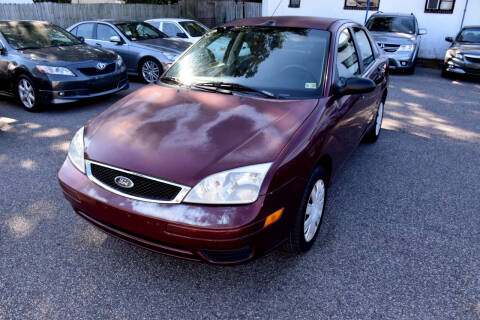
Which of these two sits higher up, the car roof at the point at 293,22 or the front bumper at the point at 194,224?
the car roof at the point at 293,22

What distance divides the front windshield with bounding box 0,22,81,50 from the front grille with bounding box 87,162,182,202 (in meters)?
5.61

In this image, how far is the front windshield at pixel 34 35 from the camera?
6.84m

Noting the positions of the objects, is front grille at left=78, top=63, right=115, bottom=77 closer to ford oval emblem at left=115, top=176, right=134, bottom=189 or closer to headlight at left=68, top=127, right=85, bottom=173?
headlight at left=68, top=127, right=85, bottom=173

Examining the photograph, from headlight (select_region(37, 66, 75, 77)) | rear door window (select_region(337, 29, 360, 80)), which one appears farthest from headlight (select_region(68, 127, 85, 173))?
headlight (select_region(37, 66, 75, 77))

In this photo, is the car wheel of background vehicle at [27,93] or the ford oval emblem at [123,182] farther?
the car wheel of background vehicle at [27,93]

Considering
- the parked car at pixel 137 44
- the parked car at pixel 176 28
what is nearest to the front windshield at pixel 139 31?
the parked car at pixel 137 44

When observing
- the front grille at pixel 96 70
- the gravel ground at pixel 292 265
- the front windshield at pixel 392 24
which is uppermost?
the front windshield at pixel 392 24

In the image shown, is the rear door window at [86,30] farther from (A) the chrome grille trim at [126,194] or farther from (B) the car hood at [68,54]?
(A) the chrome grille trim at [126,194]

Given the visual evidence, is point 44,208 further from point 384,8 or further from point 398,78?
point 384,8

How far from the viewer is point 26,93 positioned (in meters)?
6.52

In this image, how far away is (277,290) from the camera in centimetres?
251

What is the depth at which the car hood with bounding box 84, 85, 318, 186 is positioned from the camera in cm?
227

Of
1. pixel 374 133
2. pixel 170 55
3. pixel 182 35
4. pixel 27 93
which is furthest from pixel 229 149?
pixel 182 35

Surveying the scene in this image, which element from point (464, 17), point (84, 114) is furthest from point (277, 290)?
point (464, 17)
